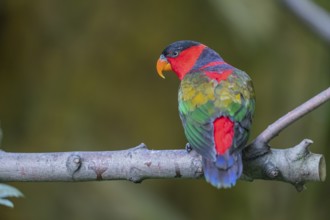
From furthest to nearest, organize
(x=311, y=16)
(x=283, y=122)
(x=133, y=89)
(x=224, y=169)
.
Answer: (x=133, y=89), (x=311, y=16), (x=224, y=169), (x=283, y=122)

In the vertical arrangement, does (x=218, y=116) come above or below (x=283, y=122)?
above

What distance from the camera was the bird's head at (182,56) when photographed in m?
3.80

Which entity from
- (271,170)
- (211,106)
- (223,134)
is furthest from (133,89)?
(271,170)

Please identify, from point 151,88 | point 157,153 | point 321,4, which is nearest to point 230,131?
point 157,153

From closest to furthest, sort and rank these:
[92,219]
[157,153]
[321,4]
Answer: [157,153] < [92,219] < [321,4]

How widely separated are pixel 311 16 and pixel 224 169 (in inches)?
93.7

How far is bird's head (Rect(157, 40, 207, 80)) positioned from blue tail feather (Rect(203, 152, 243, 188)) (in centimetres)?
121

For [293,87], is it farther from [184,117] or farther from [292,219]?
[184,117]

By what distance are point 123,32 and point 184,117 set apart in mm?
2665

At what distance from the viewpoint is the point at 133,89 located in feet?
18.4

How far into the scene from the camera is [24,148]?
5.43 m

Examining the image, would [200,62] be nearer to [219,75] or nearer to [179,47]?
[179,47]

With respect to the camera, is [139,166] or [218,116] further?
[218,116]

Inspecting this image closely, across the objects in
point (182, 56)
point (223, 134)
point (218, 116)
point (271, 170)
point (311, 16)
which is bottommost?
point (271, 170)
